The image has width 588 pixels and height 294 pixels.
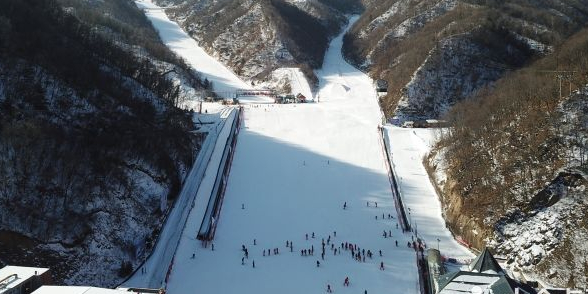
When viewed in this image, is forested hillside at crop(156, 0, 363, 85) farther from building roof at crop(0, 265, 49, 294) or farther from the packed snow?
building roof at crop(0, 265, 49, 294)

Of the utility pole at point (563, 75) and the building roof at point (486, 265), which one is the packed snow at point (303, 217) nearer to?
the building roof at point (486, 265)

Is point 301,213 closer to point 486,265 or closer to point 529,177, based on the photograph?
point 529,177

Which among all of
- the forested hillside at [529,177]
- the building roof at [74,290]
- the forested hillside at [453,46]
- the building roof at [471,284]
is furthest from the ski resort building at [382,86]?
the building roof at [74,290]

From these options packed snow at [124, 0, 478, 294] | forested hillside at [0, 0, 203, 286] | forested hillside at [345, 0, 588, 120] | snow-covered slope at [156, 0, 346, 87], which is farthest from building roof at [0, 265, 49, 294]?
snow-covered slope at [156, 0, 346, 87]

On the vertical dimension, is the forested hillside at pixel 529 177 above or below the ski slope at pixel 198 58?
below

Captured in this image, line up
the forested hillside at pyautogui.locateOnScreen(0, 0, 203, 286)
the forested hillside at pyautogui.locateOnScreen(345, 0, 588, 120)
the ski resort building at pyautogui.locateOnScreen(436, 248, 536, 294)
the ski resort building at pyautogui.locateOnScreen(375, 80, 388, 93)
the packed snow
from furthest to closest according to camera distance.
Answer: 1. the ski resort building at pyautogui.locateOnScreen(375, 80, 388, 93)
2. the forested hillside at pyautogui.locateOnScreen(345, 0, 588, 120)
3. the packed snow
4. the forested hillside at pyautogui.locateOnScreen(0, 0, 203, 286)
5. the ski resort building at pyautogui.locateOnScreen(436, 248, 536, 294)

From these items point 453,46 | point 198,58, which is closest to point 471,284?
point 453,46
